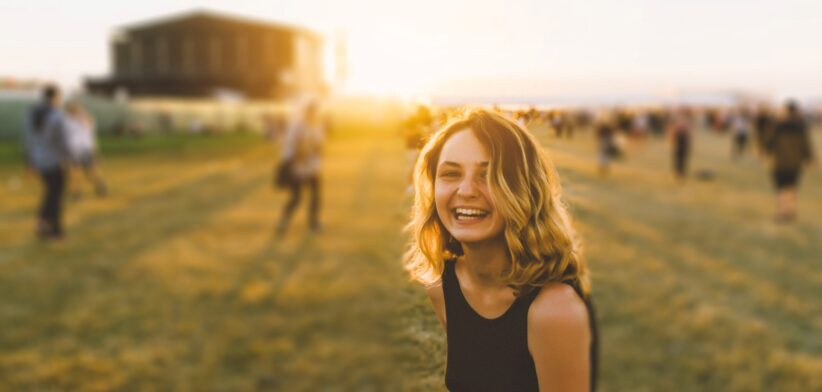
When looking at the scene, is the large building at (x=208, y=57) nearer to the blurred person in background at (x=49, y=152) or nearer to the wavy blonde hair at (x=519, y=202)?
the blurred person in background at (x=49, y=152)

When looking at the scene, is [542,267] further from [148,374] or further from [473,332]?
[148,374]

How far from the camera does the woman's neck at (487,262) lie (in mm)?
862

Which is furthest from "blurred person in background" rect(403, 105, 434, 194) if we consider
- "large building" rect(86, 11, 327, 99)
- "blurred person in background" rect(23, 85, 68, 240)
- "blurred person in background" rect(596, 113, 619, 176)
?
"large building" rect(86, 11, 327, 99)

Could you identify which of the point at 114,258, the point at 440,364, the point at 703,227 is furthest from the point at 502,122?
the point at 703,227

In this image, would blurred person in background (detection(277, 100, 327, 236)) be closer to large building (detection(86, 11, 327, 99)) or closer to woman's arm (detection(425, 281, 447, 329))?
woman's arm (detection(425, 281, 447, 329))

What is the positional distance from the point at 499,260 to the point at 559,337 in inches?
→ 4.9

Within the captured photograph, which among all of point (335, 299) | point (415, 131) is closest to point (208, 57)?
point (335, 299)

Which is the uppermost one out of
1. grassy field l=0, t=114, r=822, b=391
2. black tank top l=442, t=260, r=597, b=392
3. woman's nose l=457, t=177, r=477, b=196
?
woman's nose l=457, t=177, r=477, b=196

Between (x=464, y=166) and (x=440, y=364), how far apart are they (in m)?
0.31

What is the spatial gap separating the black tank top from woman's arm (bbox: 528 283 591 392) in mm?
14

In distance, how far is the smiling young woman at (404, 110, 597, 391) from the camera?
82 cm

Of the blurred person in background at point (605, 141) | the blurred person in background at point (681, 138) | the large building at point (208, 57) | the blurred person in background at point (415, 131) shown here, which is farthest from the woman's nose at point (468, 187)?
the large building at point (208, 57)

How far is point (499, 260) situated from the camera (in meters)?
0.87

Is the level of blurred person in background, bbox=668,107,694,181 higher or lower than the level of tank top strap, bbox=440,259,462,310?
lower
